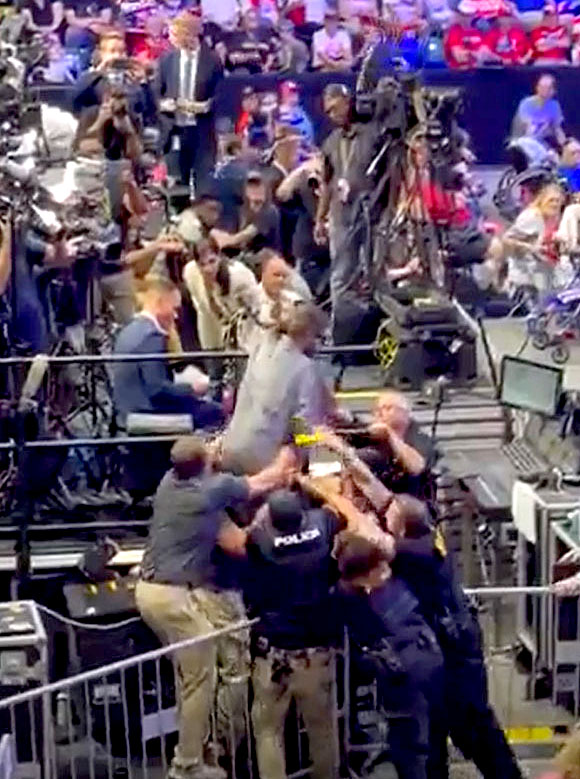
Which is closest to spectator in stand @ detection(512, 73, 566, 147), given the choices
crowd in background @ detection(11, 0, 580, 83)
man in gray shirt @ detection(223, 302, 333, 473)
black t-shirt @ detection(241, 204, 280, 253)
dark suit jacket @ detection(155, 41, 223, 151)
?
crowd in background @ detection(11, 0, 580, 83)

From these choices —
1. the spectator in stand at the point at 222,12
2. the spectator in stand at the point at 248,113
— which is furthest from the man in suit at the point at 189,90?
the spectator in stand at the point at 222,12

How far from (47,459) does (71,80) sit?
10.2m

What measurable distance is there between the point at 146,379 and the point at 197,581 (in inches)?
71.1

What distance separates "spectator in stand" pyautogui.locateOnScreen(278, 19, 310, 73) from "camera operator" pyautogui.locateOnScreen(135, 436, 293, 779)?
12.7m

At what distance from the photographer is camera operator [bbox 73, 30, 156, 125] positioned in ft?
48.0

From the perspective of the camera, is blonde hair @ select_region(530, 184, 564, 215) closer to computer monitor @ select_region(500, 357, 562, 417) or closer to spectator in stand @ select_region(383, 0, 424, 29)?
computer monitor @ select_region(500, 357, 562, 417)

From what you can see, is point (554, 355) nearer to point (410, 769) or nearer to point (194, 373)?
point (194, 373)

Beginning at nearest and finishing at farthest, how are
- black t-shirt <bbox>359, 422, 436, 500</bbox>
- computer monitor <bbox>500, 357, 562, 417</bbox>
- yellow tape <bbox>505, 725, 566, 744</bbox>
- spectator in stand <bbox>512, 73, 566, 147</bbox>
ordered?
black t-shirt <bbox>359, 422, 436, 500</bbox> < yellow tape <bbox>505, 725, 566, 744</bbox> < computer monitor <bbox>500, 357, 562, 417</bbox> < spectator in stand <bbox>512, 73, 566, 147</bbox>

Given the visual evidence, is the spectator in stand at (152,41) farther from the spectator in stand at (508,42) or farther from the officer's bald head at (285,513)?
the officer's bald head at (285,513)

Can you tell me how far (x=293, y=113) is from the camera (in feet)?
62.8

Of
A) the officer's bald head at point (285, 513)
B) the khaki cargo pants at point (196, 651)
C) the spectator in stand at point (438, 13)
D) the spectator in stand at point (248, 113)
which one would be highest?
the spectator in stand at point (438, 13)

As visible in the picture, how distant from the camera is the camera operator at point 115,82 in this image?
48.0 ft

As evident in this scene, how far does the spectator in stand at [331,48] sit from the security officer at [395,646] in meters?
13.3

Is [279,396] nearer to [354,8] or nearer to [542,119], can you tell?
[542,119]
